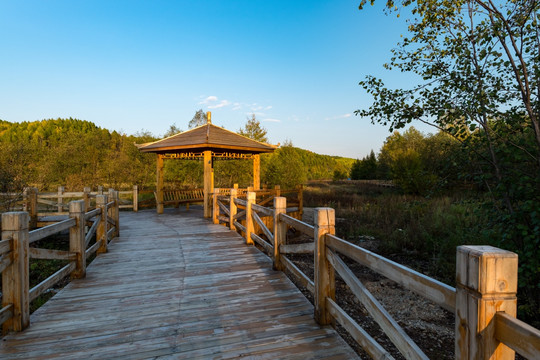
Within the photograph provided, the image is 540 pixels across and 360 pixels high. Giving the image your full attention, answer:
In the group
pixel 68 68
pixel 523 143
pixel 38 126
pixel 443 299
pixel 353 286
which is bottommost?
pixel 353 286

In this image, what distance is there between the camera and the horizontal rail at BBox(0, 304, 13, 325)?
2445mm

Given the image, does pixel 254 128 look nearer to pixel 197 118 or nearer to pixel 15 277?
pixel 197 118

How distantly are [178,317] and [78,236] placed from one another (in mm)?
2222

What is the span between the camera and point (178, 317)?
2969 mm

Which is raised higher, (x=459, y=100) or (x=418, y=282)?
(x=459, y=100)

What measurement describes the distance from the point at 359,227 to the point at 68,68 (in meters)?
18.4

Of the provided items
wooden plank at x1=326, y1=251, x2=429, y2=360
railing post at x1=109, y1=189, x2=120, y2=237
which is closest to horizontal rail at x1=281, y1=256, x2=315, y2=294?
wooden plank at x1=326, y1=251, x2=429, y2=360

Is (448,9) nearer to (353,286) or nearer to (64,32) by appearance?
(353,286)

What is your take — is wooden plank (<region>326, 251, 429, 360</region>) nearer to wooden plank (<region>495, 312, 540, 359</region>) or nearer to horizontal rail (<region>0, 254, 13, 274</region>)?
wooden plank (<region>495, 312, 540, 359</region>)

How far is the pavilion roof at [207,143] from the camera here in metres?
10.8

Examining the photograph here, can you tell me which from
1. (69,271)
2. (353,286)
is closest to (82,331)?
(69,271)

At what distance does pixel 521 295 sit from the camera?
15.5 feet

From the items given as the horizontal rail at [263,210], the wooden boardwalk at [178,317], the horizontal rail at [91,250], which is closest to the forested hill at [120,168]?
the horizontal rail at [263,210]

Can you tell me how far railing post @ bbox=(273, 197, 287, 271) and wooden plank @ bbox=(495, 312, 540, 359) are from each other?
10.7 feet
